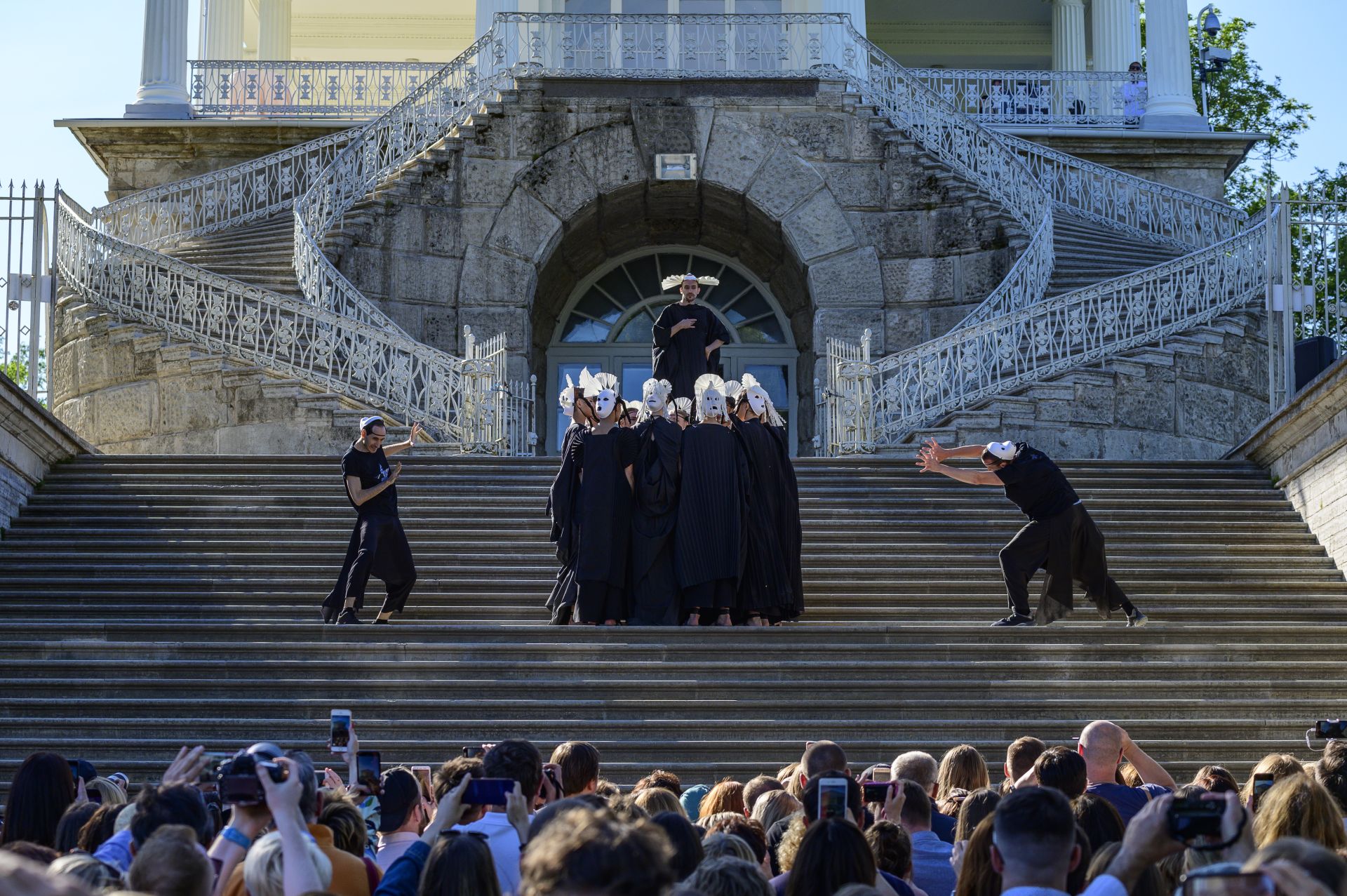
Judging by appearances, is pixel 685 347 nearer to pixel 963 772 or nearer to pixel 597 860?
pixel 963 772

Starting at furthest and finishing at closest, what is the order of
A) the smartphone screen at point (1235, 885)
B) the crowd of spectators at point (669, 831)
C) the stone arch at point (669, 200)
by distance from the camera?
the stone arch at point (669, 200)
the crowd of spectators at point (669, 831)
the smartphone screen at point (1235, 885)

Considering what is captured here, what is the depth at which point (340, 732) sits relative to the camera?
6637 mm

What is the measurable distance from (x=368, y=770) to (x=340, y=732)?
213 mm

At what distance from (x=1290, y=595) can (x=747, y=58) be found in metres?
12.4

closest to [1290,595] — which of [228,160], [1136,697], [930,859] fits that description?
[1136,697]

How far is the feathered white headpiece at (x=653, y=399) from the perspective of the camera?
1302 cm

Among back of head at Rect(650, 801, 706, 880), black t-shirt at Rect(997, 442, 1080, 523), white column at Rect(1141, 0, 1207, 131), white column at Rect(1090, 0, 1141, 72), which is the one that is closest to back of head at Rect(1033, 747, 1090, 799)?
back of head at Rect(650, 801, 706, 880)

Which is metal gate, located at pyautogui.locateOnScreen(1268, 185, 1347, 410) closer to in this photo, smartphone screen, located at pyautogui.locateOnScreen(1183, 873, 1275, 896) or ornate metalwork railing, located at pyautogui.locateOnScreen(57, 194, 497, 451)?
ornate metalwork railing, located at pyautogui.locateOnScreen(57, 194, 497, 451)

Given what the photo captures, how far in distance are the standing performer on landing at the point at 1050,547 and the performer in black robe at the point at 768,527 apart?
116 centimetres

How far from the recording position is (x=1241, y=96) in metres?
35.5

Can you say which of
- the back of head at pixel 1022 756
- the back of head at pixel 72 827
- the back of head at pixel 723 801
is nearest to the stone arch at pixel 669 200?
the back of head at pixel 1022 756

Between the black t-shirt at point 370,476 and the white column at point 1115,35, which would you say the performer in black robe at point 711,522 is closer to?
the black t-shirt at point 370,476

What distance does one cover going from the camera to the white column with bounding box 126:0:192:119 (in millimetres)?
26000

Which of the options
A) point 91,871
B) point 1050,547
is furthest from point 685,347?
point 91,871
